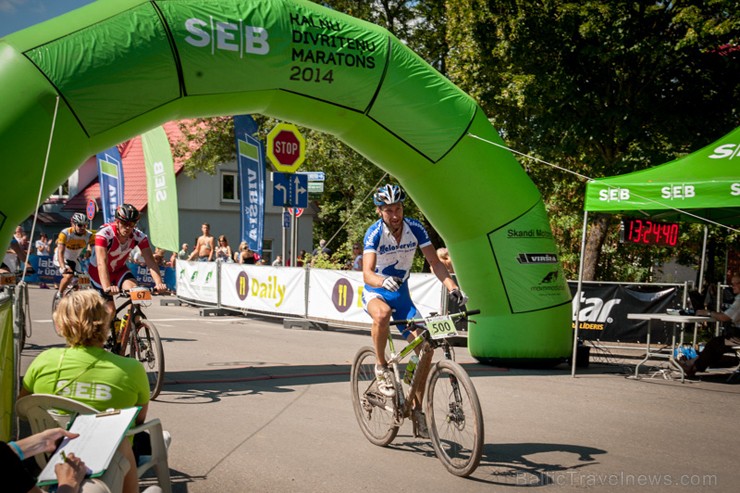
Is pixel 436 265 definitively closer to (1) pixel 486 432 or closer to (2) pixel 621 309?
(1) pixel 486 432

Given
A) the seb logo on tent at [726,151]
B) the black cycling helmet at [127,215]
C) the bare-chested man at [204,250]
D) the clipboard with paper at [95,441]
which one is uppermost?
the seb logo on tent at [726,151]

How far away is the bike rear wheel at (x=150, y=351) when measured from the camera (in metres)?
7.76

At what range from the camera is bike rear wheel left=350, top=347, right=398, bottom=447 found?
6.11m

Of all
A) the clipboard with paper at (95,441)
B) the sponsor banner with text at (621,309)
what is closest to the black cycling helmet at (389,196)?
the clipboard with paper at (95,441)

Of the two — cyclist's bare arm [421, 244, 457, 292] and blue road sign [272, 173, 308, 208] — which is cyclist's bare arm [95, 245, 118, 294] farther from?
blue road sign [272, 173, 308, 208]

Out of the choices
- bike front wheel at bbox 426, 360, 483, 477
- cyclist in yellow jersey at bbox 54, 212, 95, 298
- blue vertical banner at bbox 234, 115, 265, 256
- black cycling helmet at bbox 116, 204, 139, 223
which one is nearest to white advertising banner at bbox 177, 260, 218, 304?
blue vertical banner at bbox 234, 115, 265, 256

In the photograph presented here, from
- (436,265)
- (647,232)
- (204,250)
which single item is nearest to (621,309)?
(647,232)

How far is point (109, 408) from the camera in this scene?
3.54 metres

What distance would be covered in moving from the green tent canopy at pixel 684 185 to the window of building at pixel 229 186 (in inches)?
1310

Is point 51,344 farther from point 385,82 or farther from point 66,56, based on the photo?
point 385,82

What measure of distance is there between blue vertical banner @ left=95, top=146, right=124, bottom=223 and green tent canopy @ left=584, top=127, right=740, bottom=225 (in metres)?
16.7

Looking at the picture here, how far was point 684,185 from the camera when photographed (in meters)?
9.41

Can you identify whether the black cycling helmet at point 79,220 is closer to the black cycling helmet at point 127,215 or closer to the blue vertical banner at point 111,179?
the black cycling helmet at point 127,215

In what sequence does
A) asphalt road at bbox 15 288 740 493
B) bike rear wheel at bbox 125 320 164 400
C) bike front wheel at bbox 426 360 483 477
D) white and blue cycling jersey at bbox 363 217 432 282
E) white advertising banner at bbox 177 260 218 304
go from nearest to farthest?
bike front wheel at bbox 426 360 483 477, asphalt road at bbox 15 288 740 493, white and blue cycling jersey at bbox 363 217 432 282, bike rear wheel at bbox 125 320 164 400, white advertising banner at bbox 177 260 218 304
